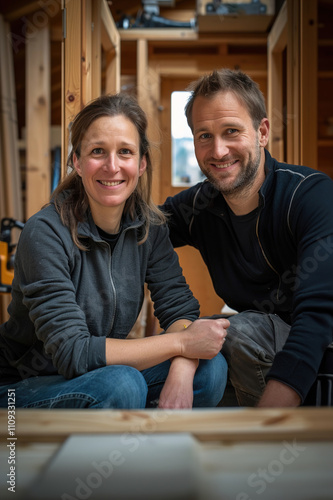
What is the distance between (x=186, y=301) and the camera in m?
1.61

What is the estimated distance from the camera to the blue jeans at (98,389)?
1230 millimetres

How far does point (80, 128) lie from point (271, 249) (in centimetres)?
70

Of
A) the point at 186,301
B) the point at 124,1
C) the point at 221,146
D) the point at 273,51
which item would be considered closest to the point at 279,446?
the point at 186,301

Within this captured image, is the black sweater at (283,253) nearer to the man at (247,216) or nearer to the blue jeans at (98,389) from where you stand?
the man at (247,216)

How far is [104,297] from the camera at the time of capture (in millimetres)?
1490

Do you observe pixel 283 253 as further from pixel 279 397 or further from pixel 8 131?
pixel 8 131

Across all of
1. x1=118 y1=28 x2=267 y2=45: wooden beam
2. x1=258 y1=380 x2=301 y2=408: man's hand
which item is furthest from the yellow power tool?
x1=258 y1=380 x2=301 y2=408: man's hand

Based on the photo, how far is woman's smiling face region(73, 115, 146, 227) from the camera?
149 centimetres

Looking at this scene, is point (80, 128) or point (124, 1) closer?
point (80, 128)

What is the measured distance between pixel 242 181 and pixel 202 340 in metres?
0.56

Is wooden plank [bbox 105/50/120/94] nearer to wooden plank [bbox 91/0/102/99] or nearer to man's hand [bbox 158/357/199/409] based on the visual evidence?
wooden plank [bbox 91/0/102/99]

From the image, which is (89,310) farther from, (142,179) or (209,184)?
(209,184)

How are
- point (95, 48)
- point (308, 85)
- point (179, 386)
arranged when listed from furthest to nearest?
point (308, 85)
point (95, 48)
point (179, 386)

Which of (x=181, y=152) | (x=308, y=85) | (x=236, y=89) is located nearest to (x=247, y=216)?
(x=236, y=89)
